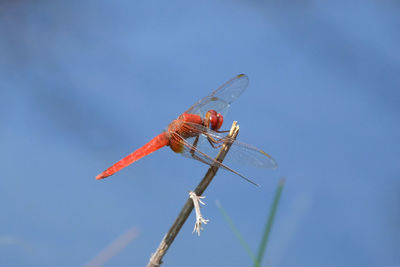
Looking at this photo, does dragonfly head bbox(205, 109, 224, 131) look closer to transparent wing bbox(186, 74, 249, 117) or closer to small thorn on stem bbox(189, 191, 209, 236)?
transparent wing bbox(186, 74, 249, 117)

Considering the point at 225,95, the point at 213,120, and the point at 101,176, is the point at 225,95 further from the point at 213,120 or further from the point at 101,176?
the point at 101,176

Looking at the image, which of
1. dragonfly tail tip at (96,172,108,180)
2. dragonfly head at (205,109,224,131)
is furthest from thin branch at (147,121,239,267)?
dragonfly tail tip at (96,172,108,180)

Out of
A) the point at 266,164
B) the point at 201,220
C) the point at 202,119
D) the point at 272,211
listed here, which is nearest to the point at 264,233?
the point at 272,211

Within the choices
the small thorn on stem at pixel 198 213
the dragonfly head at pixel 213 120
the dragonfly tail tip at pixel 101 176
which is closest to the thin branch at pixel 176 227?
the small thorn on stem at pixel 198 213

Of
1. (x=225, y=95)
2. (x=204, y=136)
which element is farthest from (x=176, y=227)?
(x=225, y=95)

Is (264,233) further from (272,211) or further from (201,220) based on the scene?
(201,220)

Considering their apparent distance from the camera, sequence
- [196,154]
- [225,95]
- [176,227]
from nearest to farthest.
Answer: [176,227] → [196,154] → [225,95]

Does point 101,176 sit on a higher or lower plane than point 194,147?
lower

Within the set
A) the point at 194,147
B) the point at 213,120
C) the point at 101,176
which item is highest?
the point at 213,120
